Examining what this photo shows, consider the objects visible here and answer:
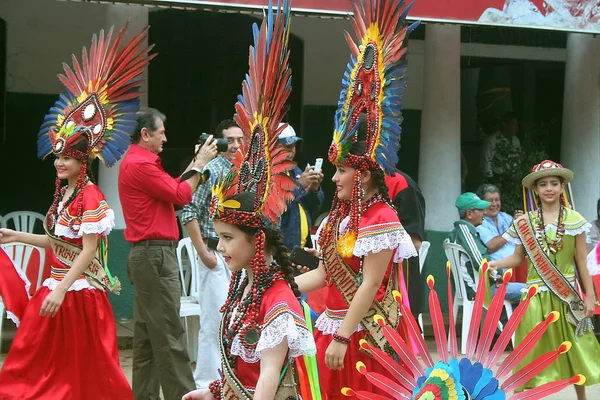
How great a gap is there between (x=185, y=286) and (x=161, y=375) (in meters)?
2.32

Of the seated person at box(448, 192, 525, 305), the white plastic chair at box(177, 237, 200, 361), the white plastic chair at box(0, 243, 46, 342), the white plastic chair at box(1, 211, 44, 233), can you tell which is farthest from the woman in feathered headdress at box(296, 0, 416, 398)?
the white plastic chair at box(1, 211, 44, 233)

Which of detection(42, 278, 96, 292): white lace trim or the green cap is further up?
the green cap

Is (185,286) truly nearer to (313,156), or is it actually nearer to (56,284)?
(56,284)

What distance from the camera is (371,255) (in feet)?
16.2

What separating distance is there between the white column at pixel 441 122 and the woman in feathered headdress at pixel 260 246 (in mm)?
6451

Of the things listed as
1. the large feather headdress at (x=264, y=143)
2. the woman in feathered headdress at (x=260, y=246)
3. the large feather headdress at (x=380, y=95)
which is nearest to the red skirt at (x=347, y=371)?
the large feather headdress at (x=380, y=95)

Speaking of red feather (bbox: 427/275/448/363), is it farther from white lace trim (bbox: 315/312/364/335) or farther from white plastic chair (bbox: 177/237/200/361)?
white plastic chair (bbox: 177/237/200/361)

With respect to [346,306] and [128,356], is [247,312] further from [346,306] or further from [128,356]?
[128,356]

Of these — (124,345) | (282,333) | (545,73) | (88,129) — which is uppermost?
(545,73)

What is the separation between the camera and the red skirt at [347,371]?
5020 millimetres

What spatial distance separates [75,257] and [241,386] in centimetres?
280

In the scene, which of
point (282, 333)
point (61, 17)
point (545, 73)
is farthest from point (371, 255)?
point (545, 73)

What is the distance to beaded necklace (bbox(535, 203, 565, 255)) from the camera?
7289 millimetres

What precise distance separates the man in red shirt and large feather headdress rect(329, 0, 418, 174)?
1877 millimetres
